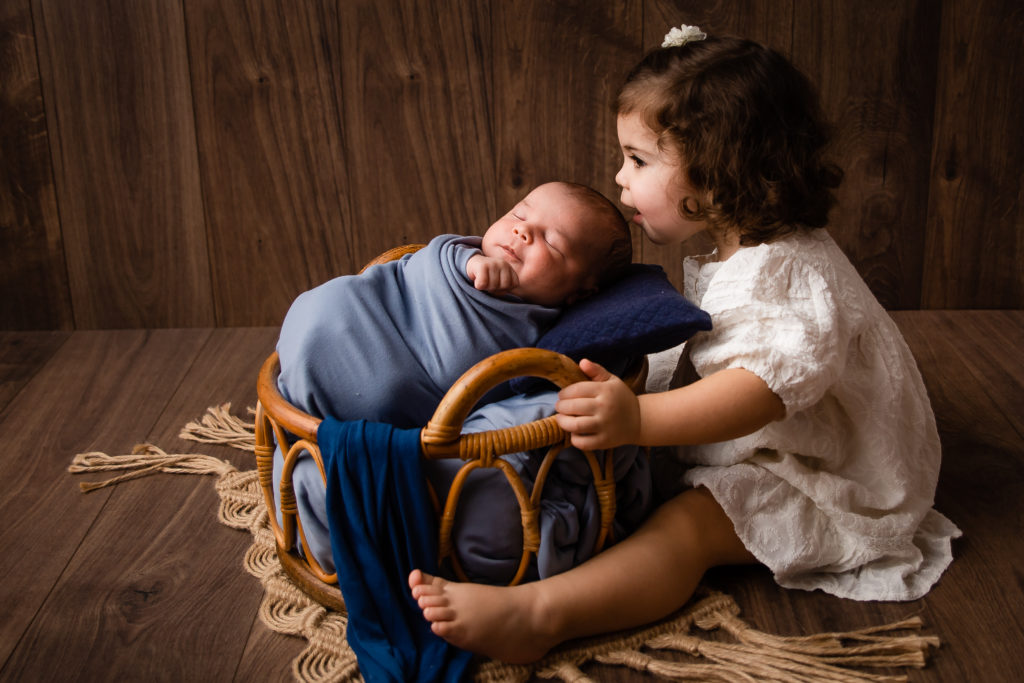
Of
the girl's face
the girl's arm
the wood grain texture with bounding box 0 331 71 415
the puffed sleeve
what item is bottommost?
the wood grain texture with bounding box 0 331 71 415

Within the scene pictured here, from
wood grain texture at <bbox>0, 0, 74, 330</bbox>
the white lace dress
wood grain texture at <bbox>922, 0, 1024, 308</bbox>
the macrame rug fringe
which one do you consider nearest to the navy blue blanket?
the white lace dress

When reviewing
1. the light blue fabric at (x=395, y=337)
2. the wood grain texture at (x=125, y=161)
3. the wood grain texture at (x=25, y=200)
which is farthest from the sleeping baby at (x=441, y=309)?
the wood grain texture at (x=25, y=200)

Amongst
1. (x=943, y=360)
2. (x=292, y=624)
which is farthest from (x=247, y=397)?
(x=943, y=360)

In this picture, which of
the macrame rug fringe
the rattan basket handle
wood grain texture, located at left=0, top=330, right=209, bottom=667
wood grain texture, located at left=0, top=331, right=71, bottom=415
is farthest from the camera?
wood grain texture, located at left=0, top=331, right=71, bottom=415

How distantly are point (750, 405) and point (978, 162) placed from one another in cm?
104

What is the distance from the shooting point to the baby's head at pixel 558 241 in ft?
3.86

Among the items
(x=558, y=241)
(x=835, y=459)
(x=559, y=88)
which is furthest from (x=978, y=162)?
(x=558, y=241)

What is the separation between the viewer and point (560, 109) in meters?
1.80

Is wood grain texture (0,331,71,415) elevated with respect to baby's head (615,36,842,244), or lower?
lower

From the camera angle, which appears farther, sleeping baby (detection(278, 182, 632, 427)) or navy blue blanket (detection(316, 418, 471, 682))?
sleeping baby (detection(278, 182, 632, 427))

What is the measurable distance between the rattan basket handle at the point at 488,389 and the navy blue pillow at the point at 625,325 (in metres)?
0.08

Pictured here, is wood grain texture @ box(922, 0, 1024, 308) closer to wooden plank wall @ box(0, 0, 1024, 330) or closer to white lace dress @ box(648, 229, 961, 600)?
wooden plank wall @ box(0, 0, 1024, 330)

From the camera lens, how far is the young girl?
1046 mm

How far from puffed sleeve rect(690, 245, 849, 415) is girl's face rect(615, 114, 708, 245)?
9 centimetres
